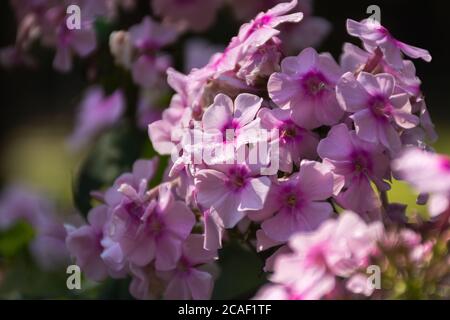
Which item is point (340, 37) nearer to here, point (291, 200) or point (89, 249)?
point (89, 249)

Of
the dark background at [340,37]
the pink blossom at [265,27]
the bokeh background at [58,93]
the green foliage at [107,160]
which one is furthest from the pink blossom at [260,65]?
the dark background at [340,37]

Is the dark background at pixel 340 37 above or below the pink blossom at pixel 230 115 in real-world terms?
above

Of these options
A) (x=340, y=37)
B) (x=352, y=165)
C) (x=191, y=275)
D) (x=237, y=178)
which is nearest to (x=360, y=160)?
(x=352, y=165)

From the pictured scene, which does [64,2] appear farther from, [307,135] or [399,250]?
[399,250]

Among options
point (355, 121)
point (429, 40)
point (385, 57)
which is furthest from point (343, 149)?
point (429, 40)

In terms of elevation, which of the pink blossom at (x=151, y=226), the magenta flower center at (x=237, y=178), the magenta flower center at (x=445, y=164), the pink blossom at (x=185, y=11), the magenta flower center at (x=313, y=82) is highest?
the pink blossom at (x=185, y=11)

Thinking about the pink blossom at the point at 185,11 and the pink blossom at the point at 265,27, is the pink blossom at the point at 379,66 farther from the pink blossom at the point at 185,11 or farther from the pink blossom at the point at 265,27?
the pink blossom at the point at 185,11
